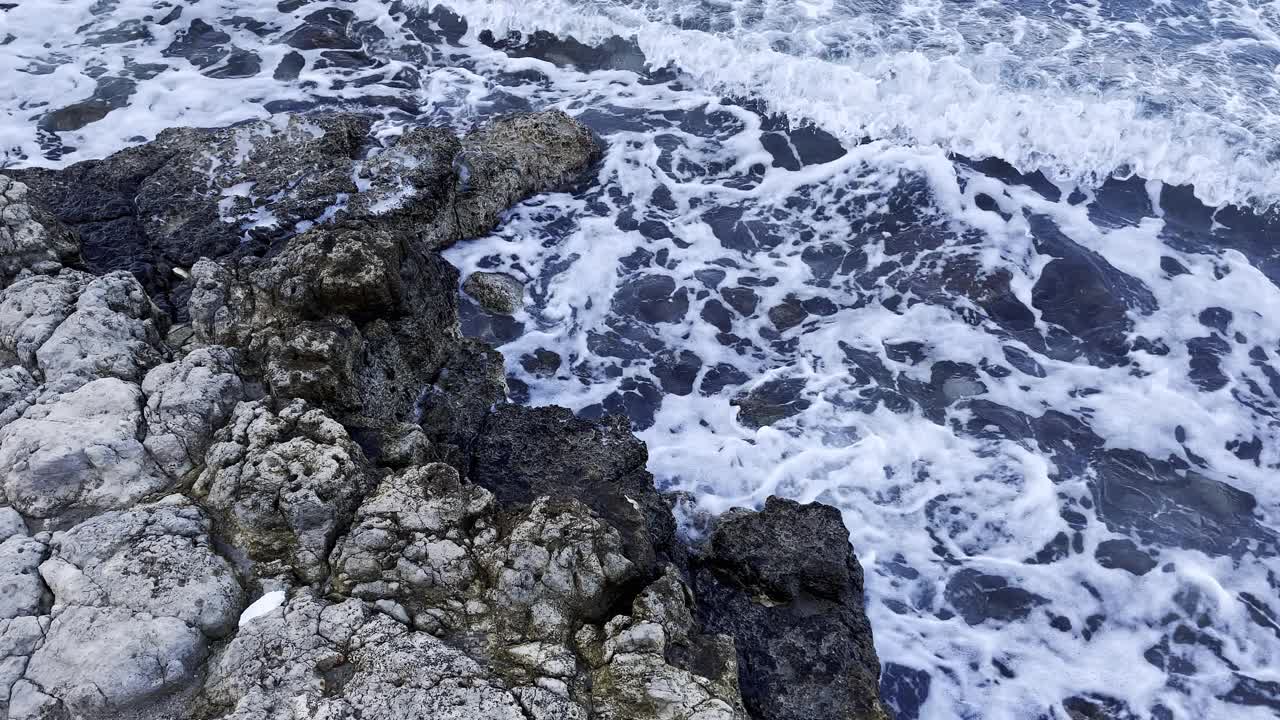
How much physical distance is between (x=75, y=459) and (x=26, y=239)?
3057 mm

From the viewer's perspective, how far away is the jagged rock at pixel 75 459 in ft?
19.1

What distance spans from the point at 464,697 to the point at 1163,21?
1543 centimetres

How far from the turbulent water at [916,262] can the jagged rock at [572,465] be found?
3.07 feet

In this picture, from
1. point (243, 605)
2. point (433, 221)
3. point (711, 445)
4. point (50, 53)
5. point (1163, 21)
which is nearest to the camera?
point (243, 605)

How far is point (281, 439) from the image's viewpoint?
20.3 ft

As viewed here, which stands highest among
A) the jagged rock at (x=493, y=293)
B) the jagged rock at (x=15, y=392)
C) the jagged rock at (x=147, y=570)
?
the jagged rock at (x=15, y=392)

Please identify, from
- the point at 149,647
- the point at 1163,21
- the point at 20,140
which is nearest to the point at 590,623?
the point at 149,647

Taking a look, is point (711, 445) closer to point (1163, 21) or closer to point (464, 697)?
point (464, 697)

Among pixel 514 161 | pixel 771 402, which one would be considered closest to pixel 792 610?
pixel 771 402

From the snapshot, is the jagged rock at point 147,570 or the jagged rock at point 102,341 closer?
the jagged rock at point 147,570

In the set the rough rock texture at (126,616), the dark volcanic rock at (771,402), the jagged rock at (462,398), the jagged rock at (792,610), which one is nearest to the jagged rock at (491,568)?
the rough rock texture at (126,616)

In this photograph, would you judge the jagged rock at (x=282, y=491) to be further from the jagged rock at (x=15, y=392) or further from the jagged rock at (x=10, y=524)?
the jagged rock at (x=15, y=392)

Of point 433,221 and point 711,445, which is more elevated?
point 433,221

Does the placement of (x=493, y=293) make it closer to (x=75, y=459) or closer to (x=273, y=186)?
(x=273, y=186)
